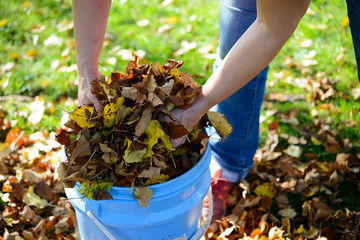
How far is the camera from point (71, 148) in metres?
1.29

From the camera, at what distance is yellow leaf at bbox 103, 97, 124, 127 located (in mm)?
1277

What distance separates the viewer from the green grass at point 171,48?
8.73ft

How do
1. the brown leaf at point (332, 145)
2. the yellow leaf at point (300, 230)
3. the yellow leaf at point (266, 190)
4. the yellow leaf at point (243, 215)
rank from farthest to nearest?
1. the brown leaf at point (332, 145)
2. the yellow leaf at point (266, 190)
3. the yellow leaf at point (243, 215)
4. the yellow leaf at point (300, 230)

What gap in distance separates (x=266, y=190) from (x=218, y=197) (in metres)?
0.29

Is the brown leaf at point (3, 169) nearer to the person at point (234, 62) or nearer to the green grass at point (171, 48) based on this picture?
the green grass at point (171, 48)

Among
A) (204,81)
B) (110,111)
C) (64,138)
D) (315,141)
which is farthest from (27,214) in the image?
(315,141)

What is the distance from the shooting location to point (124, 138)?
132 centimetres

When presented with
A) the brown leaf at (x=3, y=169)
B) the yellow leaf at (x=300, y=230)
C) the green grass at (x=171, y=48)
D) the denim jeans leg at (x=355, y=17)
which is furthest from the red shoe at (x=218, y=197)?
the brown leaf at (x=3, y=169)

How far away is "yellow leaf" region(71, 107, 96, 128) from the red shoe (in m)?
0.94

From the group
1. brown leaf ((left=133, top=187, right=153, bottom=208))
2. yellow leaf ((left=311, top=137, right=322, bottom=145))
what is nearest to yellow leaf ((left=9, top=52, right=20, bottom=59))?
brown leaf ((left=133, top=187, right=153, bottom=208))

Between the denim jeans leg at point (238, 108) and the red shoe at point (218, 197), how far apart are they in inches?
2.3

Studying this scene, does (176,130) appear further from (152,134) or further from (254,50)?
(254,50)

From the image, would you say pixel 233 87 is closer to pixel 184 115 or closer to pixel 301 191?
pixel 184 115

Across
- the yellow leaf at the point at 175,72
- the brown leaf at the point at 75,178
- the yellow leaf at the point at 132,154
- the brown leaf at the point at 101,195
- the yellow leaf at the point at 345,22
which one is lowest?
the yellow leaf at the point at 345,22
